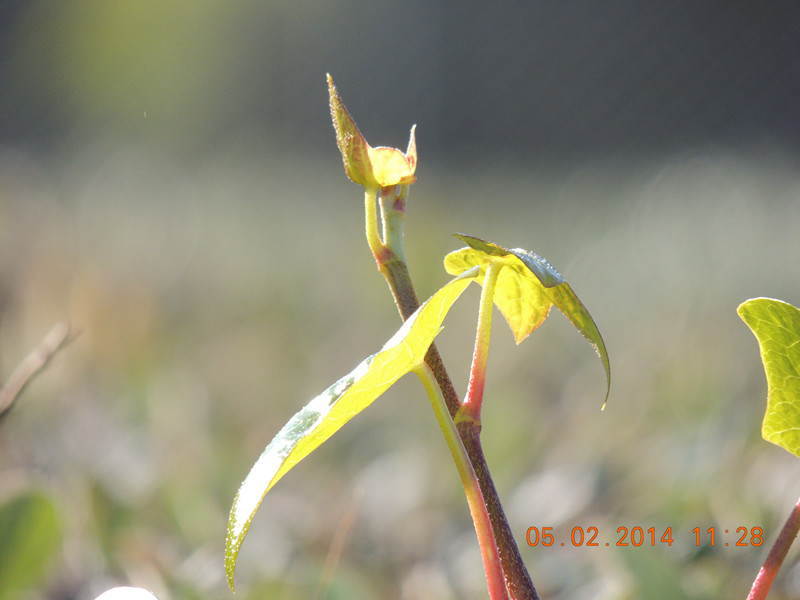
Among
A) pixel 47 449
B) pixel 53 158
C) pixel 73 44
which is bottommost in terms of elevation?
pixel 47 449

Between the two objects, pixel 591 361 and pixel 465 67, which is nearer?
pixel 591 361

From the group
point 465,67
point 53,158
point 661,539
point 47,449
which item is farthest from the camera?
point 465,67

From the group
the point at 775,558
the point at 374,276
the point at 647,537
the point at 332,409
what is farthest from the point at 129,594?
the point at 374,276

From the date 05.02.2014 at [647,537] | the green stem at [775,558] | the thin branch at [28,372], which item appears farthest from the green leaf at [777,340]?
the thin branch at [28,372]

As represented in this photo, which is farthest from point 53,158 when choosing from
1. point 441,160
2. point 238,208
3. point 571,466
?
point 571,466

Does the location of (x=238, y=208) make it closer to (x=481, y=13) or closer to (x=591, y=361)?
(x=591, y=361)
